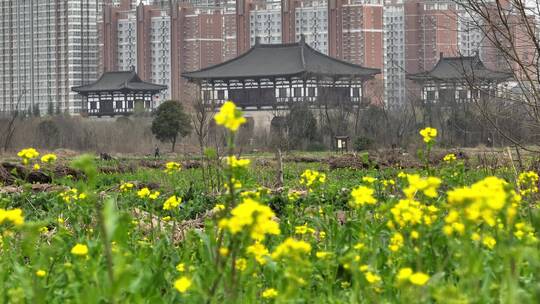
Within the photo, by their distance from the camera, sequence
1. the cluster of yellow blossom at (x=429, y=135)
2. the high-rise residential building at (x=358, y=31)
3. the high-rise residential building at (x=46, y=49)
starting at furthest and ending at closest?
1. the high-rise residential building at (x=46, y=49)
2. the high-rise residential building at (x=358, y=31)
3. the cluster of yellow blossom at (x=429, y=135)

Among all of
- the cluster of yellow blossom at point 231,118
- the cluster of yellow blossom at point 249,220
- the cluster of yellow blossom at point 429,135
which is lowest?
the cluster of yellow blossom at point 249,220

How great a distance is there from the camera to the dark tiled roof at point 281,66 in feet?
130

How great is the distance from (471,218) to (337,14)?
56485 millimetres

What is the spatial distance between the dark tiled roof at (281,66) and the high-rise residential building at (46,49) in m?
25.0

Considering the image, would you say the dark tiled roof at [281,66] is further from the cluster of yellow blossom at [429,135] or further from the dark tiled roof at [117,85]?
the cluster of yellow blossom at [429,135]

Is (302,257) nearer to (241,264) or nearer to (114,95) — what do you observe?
(241,264)

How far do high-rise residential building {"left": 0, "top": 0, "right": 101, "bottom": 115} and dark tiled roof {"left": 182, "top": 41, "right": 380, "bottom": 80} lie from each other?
82.0 ft

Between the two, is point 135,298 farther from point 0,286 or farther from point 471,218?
point 471,218

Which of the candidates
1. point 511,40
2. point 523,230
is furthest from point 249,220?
point 511,40

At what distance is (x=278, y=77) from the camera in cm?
4016

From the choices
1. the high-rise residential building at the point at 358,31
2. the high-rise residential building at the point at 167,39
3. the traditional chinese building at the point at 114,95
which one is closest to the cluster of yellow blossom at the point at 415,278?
the traditional chinese building at the point at 114,95

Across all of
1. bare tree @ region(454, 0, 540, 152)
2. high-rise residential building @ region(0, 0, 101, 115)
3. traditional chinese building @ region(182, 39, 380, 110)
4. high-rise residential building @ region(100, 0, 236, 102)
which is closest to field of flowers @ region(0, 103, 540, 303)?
bare tree @ region(454, 0, 540, 152)

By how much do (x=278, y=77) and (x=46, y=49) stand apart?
99.6 ft

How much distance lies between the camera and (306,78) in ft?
127
